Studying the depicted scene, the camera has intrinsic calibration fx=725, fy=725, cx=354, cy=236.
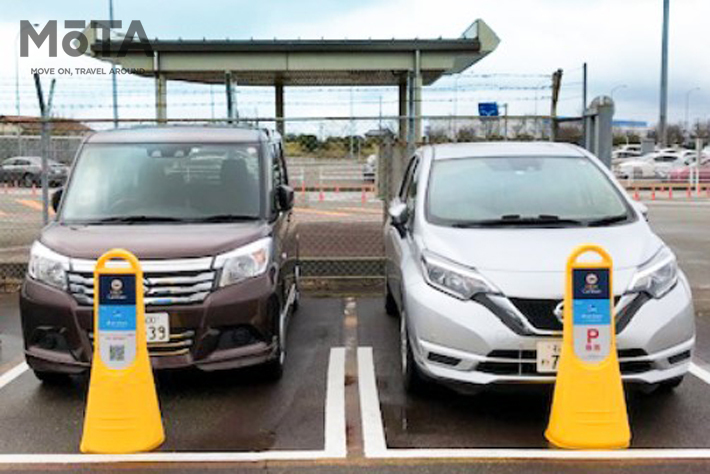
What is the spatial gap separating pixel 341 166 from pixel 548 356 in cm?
522

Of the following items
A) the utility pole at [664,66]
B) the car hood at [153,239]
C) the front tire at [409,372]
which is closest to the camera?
the car hood at [153,239]

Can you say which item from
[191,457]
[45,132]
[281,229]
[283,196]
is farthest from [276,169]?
[45,132]

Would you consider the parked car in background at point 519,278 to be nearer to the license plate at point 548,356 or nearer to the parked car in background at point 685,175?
the license plate at point 548,356

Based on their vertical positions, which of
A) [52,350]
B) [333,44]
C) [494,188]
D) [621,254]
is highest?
[333,44]

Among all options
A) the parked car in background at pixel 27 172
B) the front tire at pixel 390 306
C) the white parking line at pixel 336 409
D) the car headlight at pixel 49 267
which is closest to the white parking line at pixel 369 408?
the white parking line at pixel 336 409

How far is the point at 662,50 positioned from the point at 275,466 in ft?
136

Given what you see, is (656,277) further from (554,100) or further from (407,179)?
(554,100)

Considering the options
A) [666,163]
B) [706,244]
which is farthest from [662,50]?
[706,244]

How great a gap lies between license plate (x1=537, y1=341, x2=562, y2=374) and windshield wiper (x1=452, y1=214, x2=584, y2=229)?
3.57ft

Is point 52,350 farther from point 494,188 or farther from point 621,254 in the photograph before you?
point 621,254

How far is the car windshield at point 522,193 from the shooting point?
5148 mm

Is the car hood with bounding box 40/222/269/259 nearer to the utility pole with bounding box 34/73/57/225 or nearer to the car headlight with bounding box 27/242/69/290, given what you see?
the car headlight with bounding box 27/242/69/290

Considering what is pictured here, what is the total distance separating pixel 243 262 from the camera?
4.91 metres

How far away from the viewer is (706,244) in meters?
12.6
